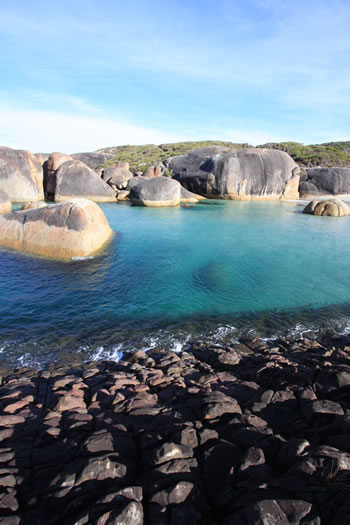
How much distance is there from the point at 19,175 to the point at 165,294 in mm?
24955

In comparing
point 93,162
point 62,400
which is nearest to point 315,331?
point 62,400

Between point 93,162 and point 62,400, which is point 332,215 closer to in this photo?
point 62,400

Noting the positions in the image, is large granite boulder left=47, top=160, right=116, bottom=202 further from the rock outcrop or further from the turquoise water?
the turquoise water

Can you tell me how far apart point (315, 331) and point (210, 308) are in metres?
3.17

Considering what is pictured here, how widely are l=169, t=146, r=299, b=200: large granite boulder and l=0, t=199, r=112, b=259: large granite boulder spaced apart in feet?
82.9

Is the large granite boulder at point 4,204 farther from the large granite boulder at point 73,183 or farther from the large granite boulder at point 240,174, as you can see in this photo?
the large granite boulder at point 240,174

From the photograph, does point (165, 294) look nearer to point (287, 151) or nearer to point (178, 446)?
point (178, 446)

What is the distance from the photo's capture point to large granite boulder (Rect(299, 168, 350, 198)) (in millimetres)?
40688

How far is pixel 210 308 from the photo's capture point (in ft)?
32.4

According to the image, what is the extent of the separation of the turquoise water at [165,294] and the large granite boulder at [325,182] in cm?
2662

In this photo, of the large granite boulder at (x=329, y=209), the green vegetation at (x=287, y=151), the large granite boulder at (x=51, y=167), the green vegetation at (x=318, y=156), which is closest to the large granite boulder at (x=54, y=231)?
the large granite boulder at (x=51, y=167)

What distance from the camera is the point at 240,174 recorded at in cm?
3694

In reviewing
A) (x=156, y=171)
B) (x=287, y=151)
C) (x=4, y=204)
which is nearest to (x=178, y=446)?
(x=4, y=204)

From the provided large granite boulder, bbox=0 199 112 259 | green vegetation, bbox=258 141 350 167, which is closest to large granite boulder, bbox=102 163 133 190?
large granite boulder, bbox=0 199 112 259
